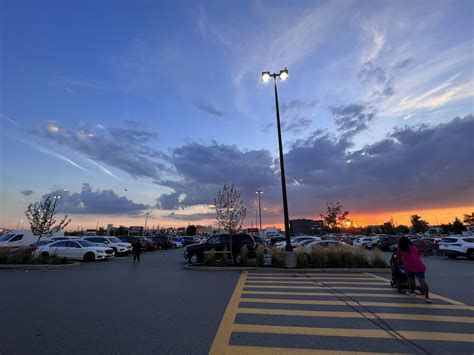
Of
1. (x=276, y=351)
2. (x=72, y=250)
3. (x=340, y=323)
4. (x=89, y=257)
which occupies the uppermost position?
(x=72, y=250)

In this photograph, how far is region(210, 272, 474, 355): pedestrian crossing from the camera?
473 cm

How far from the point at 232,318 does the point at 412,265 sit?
5327mm

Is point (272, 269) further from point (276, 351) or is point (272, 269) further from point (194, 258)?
point (276, 351)

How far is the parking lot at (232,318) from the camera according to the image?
4.81 meters

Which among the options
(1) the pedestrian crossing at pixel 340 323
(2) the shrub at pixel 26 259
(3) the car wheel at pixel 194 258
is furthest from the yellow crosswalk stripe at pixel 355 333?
(2) the shrub at pixel 26 259

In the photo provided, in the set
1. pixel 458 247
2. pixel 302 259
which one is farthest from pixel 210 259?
pixel 458 247

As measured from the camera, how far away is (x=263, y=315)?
21.2ft

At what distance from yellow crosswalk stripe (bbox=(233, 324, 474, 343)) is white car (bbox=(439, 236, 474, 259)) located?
20.1 meters

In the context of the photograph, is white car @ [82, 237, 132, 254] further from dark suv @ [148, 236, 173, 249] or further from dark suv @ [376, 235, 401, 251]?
dark suv @ [376, 235, 401, 251]

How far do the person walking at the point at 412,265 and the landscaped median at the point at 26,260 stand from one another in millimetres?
17760

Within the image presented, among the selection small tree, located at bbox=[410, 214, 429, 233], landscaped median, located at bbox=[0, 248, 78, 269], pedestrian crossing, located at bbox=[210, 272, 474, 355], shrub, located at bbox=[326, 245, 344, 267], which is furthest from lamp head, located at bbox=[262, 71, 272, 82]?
small tree, located at bbox=[410, 214, 429, 233]

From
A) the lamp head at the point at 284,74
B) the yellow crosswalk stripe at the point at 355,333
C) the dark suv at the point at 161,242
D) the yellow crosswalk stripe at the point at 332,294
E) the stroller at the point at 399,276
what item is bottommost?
the yellow crosswalk stripe at the point at 355,333

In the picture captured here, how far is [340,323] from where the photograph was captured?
591cm

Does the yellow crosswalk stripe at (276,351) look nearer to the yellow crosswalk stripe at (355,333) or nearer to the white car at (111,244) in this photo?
the yellow crosswalk stripe at (355,333)
